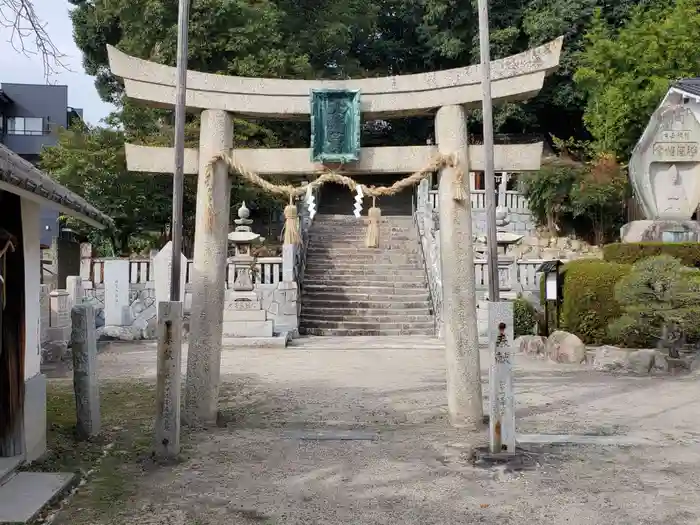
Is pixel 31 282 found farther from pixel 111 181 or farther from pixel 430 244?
pixel 111 181

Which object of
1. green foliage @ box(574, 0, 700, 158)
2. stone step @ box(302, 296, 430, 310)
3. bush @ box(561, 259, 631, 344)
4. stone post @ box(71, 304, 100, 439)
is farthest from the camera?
green foliage @ box(574, 0, 700, 158)

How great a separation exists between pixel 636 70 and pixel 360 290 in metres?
14.7

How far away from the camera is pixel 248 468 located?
6051 millimetres

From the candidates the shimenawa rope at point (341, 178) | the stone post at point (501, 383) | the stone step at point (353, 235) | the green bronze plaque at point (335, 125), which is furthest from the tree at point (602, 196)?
the stone post at point (501, 383)

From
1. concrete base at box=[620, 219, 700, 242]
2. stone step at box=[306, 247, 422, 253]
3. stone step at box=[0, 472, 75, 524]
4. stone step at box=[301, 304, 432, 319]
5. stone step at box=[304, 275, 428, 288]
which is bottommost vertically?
stone step at box=[0, 472, 75, 524]

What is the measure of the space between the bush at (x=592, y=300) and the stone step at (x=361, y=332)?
460 cm

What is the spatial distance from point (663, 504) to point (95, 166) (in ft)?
64.6

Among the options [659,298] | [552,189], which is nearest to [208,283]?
[659,298]

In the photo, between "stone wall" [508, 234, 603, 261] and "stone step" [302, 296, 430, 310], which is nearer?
"stone step" [302, 296, 430, 310]

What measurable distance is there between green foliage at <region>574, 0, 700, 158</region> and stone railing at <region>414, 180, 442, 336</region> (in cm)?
807

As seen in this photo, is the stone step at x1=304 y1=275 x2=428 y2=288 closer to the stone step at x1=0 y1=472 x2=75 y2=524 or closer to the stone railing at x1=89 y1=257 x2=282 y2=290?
the stone railing at x1=89 y1=257 x2=282 y2=290

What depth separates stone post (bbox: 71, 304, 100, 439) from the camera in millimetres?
7035

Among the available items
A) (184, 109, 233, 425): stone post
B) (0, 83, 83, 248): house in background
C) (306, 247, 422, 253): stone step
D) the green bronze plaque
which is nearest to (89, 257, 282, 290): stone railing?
(306, 247, 422, 253): stone step

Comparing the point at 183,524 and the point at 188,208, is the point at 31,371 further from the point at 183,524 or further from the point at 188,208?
the point at 188,208
